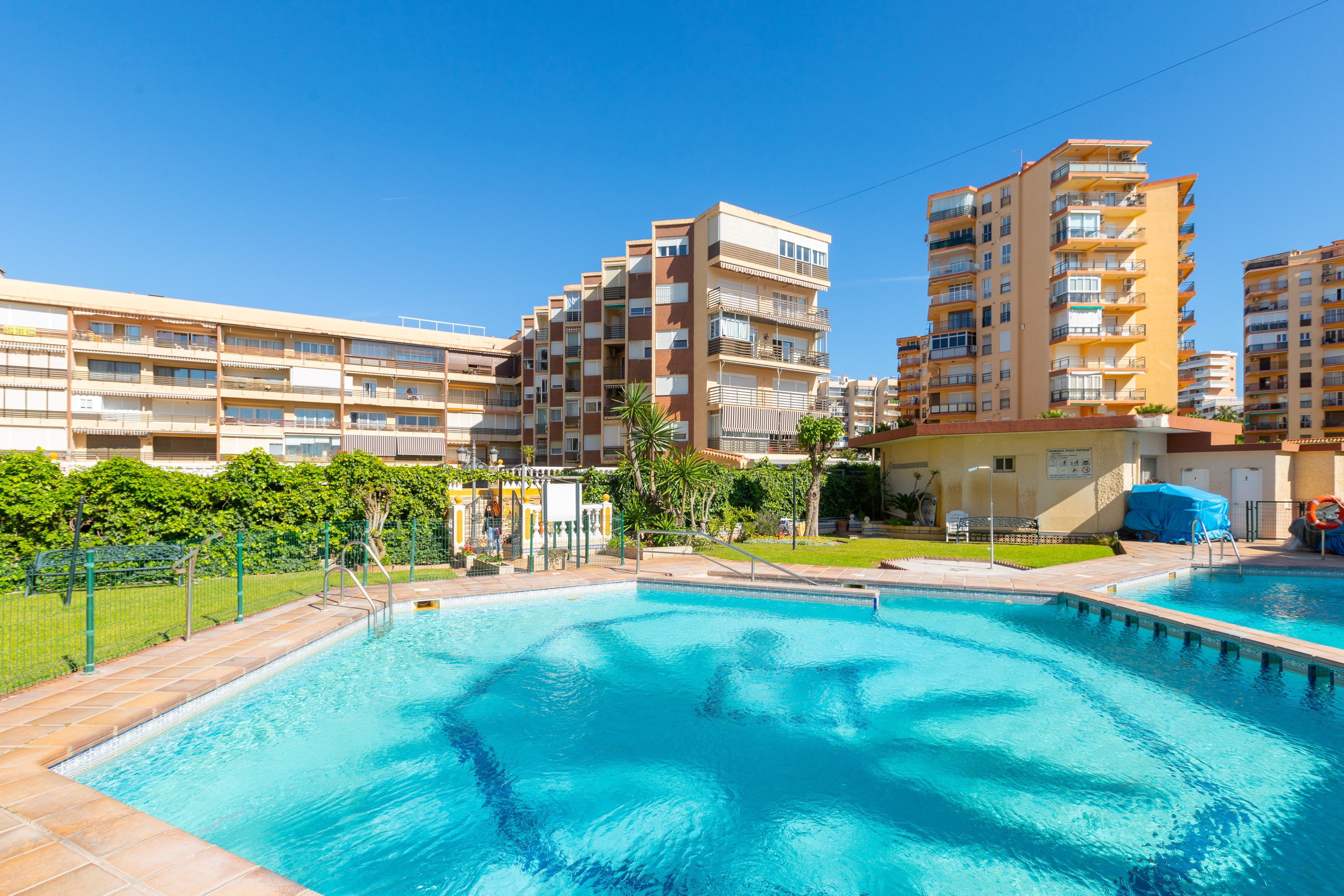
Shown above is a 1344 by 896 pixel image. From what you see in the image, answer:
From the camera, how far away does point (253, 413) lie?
40938 millimetres

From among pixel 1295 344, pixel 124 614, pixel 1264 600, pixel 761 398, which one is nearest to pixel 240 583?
pixel 124 614

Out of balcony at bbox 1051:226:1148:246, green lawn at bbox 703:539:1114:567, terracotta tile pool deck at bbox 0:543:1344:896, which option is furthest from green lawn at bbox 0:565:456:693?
balcony at bbox 1051:226:1148:246

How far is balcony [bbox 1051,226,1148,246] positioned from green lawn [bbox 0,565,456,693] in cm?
4675

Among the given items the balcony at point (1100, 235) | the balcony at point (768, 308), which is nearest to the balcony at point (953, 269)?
the balcony at point (1100, 235)

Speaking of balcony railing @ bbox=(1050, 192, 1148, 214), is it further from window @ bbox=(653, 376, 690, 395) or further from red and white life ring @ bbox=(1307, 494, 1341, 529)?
red and white life ring @ bbox=(1307, 494, 1341, 529)

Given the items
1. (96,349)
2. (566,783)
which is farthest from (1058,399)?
(96,349)

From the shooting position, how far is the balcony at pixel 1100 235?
42.3 metres

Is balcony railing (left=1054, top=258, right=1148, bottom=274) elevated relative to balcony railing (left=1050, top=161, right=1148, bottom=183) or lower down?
lower down

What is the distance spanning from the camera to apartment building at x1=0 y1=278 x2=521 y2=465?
3572 cm

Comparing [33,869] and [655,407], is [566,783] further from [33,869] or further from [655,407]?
[655,407]

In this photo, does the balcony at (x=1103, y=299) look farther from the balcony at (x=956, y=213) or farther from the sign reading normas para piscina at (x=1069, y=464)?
the sign reading normas para piscina at (x=1069, y=464)

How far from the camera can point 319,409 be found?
43.1 m

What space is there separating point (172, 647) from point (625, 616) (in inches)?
294

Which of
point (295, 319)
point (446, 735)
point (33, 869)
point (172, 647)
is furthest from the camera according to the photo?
point (295, 319)
